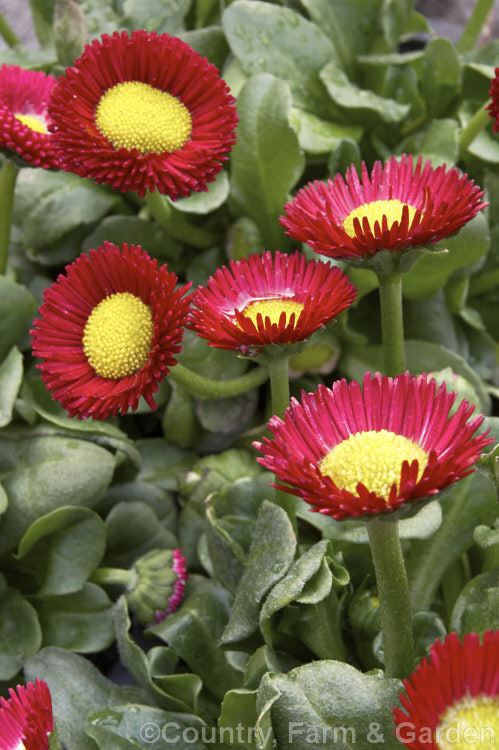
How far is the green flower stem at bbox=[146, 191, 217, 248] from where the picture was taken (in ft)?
3.58

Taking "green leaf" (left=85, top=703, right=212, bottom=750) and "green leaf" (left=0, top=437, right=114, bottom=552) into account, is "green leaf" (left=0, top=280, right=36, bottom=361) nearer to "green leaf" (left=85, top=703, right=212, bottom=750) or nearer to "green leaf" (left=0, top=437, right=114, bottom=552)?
"green leaf" (left=0, top=437, right=114, bottom=552)

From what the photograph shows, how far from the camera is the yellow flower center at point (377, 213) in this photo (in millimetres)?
841

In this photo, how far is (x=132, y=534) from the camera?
3.64 feet

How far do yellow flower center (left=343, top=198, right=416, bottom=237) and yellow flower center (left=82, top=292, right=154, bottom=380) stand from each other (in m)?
0.22

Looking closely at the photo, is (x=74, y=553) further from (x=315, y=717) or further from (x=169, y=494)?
(x=315, y=717)

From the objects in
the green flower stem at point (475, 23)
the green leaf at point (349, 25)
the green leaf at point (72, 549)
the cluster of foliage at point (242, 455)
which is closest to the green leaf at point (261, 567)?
the cluster of foliage at point (242, 455)

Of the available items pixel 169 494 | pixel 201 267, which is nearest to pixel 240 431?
pixel 169 494

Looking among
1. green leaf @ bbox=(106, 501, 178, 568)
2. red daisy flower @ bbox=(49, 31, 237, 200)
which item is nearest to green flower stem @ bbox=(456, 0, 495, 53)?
red daisy flower @ bbox=(49, 31, 237, 200)

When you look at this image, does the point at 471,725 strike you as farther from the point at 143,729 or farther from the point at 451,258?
the point at 451,258

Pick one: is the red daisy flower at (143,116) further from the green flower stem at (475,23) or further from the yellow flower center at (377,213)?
the green flower stem at (475,23)

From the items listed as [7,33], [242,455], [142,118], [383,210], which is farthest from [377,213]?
[7,33]

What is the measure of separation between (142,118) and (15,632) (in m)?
0.64

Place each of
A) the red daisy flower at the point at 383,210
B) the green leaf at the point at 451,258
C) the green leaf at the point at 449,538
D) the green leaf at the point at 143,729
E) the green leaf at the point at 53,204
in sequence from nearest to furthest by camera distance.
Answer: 1. the red daisy flower at the point at 383,210
2. the green leaf at the point at 143,729
3. the green leaf at the point at 449,538
4. the green leaf at the point at 451,258
5. the green leaf at the point at 53,204

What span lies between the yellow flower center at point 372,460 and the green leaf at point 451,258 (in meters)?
0.45
